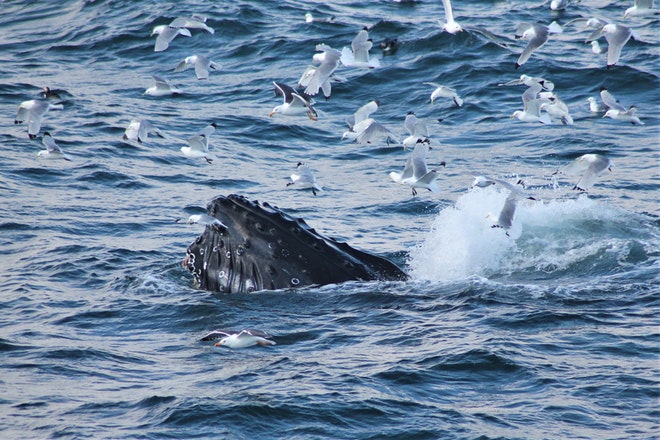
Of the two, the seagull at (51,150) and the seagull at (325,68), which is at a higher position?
the seagull at (325,68)

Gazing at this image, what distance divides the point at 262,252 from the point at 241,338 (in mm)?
1205

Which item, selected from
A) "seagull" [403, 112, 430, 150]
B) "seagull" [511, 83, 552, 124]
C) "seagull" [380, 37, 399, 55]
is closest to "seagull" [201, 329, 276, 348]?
"seagull" [403, 112, 430, 150]

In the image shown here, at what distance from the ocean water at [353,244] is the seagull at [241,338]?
92 millimetres

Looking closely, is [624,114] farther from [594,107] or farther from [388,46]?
[388,46]

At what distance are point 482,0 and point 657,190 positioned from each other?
57.7 ft

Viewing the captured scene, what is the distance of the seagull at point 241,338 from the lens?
910 cm

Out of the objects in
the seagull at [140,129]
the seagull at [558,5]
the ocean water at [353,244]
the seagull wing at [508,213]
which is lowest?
the ocean water at [353,244]

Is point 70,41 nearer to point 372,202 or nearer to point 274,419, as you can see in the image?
point 372,202

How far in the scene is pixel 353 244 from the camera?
13.6 metres

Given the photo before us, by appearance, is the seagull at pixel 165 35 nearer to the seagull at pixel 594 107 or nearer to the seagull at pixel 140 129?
the seagull at pixel 140 129

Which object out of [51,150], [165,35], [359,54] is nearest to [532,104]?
[359,54]

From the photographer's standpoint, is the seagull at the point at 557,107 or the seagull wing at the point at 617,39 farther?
the seagull at the point at 557,107

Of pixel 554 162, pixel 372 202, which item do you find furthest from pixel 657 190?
pixel 372 202

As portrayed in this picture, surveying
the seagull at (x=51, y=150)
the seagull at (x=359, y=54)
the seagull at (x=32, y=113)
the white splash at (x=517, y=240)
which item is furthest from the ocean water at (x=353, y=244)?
the seagull at (x=359, y=54)
